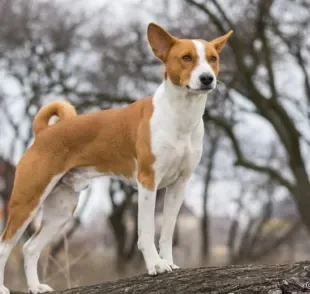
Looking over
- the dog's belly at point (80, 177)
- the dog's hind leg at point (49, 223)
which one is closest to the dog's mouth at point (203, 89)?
the dog's belly at point (80, 177)

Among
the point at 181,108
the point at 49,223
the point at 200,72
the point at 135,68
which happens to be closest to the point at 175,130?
the point at 181,108

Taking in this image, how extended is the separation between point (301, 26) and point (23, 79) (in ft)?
16.9

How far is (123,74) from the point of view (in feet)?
40.6

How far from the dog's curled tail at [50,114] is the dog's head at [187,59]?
3.11 ft

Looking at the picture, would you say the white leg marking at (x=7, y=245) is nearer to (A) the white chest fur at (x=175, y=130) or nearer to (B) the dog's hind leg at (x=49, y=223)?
(B) the dog's hind leg at (x=49, y=223)

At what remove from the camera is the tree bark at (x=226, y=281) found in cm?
330

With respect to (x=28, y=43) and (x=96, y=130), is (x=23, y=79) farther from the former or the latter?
(x=96, y=130)

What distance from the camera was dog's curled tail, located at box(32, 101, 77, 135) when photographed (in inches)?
178

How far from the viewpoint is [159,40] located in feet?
12.6

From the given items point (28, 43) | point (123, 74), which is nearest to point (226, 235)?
point (123, 74)

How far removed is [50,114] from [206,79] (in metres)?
1.45

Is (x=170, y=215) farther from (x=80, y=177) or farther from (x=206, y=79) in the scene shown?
(x=206, y=79)

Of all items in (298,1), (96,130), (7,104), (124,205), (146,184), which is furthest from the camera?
(124,205)

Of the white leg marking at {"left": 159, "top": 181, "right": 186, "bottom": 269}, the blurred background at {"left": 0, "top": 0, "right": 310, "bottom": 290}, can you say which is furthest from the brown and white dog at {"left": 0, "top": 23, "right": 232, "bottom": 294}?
the blurred background at {"left": 0, "top": 0, "right": 310, "bottom": 290}
